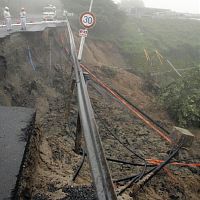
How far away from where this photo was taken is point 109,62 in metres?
24.5

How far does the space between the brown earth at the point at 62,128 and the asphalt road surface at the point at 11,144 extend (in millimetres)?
286

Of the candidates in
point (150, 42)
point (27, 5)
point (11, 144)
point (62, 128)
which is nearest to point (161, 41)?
point (150, 42)

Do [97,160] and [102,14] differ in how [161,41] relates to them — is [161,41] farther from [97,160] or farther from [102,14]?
[97,160]

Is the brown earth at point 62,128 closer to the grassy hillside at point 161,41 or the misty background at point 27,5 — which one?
the grassy hillside at point 161,41

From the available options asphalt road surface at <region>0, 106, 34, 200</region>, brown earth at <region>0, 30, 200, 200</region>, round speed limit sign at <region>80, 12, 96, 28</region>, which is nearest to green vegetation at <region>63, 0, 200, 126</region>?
brown earth at <region>0, 30, 200, 200</region>

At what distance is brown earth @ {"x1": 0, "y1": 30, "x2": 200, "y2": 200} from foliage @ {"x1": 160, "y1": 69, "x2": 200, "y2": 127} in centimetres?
55

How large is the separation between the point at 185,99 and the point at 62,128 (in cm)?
750

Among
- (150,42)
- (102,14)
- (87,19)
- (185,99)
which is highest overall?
(102,14)

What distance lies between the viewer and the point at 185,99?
1385 centimetres

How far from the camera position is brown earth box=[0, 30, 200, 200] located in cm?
450

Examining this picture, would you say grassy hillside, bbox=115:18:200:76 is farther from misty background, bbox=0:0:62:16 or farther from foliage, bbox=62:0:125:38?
misty background, bbox=0:0:62:16

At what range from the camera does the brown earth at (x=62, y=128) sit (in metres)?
4.50

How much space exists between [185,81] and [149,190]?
9570mm

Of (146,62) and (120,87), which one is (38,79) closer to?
(120,87)
